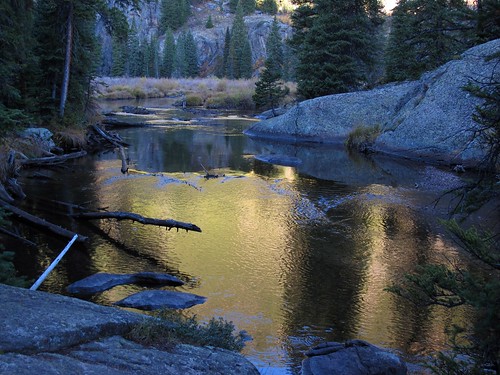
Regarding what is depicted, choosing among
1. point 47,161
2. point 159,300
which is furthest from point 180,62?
point 159,300

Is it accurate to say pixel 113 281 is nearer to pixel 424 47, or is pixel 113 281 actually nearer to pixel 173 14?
pixel 424 47

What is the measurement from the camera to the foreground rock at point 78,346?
355 cm

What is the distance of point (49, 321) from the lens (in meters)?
4.07

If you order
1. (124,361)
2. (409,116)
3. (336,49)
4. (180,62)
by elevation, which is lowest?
(124,361)

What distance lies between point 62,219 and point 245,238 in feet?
14.4

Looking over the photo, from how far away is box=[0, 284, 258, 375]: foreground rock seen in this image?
11.6ft

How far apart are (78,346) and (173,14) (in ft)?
448

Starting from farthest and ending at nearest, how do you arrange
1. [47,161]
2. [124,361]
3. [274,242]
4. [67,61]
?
[67,61] < [47,161] < [274,242] < [124,361]

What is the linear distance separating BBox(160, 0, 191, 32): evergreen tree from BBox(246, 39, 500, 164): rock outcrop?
112 metres

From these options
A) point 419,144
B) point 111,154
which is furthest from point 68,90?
point 419,144

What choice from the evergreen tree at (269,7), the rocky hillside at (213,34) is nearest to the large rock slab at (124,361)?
the rocky hillside at (213,34)

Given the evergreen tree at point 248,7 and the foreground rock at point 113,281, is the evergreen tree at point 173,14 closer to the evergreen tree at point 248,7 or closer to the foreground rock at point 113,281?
the evergreen tree at point 248,7

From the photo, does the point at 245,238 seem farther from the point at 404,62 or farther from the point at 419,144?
the point at 404,62

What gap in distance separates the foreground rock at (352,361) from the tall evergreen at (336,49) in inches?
1008
